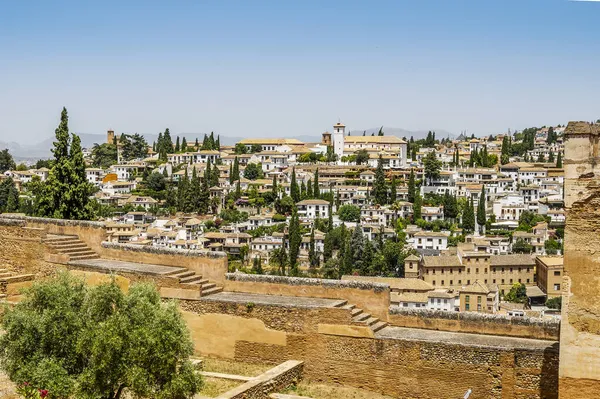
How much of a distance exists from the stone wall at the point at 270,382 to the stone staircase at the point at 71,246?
4511 millimetres

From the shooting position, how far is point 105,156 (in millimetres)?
107625

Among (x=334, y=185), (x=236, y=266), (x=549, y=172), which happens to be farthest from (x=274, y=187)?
(x=549, y=172)

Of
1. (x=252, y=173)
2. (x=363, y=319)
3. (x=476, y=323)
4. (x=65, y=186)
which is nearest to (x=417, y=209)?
(x=252, y=173)

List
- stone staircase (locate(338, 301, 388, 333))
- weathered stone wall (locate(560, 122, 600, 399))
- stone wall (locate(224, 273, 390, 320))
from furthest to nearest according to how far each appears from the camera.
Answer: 1. stone wall (locate(224, 273, 390, 320))
2. stone staircase (locate(338, 301, 388, 333))
3. weathered stone wall (locate(560, 122, 600, 399))

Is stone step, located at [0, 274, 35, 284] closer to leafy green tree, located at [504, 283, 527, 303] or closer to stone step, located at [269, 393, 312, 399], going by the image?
stone step, located at [269, 393, 312, 399]

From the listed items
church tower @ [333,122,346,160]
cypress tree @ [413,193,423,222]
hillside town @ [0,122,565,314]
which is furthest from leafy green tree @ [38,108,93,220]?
church tower @ [333,122,346,160]

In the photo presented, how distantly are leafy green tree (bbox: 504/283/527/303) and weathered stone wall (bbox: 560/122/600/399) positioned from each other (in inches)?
2033

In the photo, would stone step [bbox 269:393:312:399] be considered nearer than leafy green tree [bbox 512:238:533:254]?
Yes

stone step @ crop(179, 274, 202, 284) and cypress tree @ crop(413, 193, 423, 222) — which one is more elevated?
stone step @ crop(179, 274, 202, 284)

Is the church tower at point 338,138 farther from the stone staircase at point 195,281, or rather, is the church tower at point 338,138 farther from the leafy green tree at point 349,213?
the stone staircase at point 195,281

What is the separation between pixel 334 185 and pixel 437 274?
2753cm

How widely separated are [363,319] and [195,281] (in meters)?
2.89

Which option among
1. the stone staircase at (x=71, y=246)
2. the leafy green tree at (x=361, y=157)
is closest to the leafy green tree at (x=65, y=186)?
the stone staircase at (x=71, y=246)

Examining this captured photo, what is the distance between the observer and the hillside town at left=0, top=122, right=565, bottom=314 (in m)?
58.4
